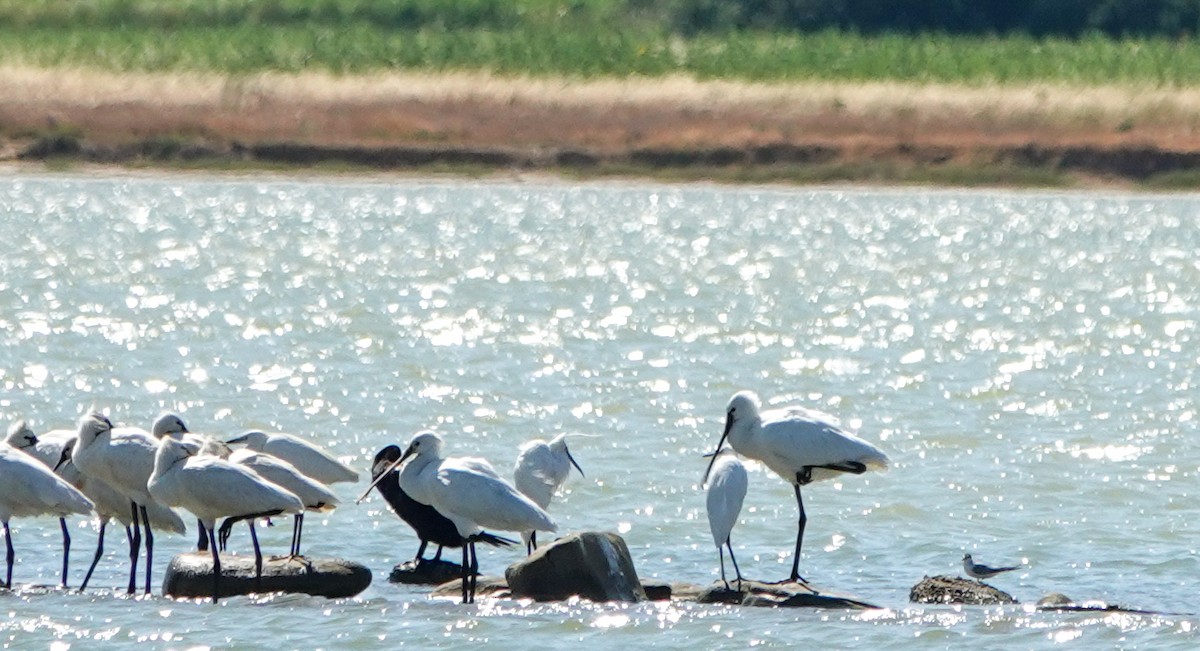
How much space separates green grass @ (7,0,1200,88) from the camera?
41.8 m

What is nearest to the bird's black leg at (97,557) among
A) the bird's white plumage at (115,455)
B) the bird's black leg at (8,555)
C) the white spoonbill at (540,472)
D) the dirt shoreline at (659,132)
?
the bird's black leg at (8,555)

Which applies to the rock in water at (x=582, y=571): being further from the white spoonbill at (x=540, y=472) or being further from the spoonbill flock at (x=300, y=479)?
the white spoonbill at (x=540, y=472)

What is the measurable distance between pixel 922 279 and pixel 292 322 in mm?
10156

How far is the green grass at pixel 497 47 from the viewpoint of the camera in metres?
41.8

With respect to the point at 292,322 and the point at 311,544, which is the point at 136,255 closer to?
the point at 292,322

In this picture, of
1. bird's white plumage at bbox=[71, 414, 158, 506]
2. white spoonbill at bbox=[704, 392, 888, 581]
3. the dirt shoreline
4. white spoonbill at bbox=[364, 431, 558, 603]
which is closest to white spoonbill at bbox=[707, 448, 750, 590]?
white spoonbill at bbox=[704, 392, 888, 581]

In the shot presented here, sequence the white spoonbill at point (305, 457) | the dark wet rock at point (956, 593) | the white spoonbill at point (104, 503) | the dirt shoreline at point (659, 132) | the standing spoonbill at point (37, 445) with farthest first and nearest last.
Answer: the dirt shoreline at point (659, 132) < the white spoonbill at point (305, 457) < the standing spoonbill at point (37, 445) < the white spoonbill at point (104, 503) < the dark wet rock at point (956, 593)

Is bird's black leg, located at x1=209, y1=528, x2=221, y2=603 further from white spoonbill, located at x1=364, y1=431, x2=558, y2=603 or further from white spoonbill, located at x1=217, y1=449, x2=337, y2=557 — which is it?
white spoonbill, located at x1=364, y1=431, x2=558, y2=603

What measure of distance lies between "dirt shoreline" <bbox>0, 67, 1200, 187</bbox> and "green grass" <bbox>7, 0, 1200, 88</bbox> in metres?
1.10

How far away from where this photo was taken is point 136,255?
3197 centimetres

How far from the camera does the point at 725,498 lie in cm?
1111

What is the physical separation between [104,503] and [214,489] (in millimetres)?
1215

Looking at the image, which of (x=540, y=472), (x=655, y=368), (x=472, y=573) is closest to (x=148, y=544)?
(x=472, y=573)

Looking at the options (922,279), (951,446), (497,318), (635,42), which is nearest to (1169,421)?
(951,446)
